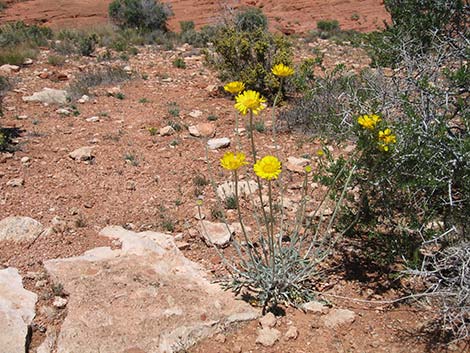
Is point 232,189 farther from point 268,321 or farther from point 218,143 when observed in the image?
point 268,321

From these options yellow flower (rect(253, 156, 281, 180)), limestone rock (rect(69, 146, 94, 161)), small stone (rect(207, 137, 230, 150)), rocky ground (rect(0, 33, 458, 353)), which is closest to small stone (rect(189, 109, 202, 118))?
rocky ground (rect(0, 33, 458, 353))

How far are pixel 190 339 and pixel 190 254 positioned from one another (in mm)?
938

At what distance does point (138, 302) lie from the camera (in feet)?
9.07

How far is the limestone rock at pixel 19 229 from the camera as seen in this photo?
352 cm

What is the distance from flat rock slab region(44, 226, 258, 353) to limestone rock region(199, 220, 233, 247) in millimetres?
269

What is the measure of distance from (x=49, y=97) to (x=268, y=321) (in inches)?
216

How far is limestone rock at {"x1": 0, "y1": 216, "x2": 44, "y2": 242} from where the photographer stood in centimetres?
352

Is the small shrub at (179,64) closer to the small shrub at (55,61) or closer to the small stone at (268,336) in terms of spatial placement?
the small shrub at (55,61)

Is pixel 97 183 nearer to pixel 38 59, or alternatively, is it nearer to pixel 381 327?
pixel 381 327

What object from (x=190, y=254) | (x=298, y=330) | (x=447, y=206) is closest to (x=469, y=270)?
(x=447, y=206)

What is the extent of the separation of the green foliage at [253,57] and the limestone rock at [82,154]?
9.38 feet

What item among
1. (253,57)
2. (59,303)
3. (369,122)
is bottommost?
(59,303)

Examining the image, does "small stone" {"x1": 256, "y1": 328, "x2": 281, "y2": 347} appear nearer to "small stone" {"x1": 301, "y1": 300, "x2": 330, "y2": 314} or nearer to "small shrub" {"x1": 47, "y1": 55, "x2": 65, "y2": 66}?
"small stone" {"x1": 301, "y1": 300, "x2": 330, "y2": 314}

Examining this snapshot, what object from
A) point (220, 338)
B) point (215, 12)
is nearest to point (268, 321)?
point (220, 338)
